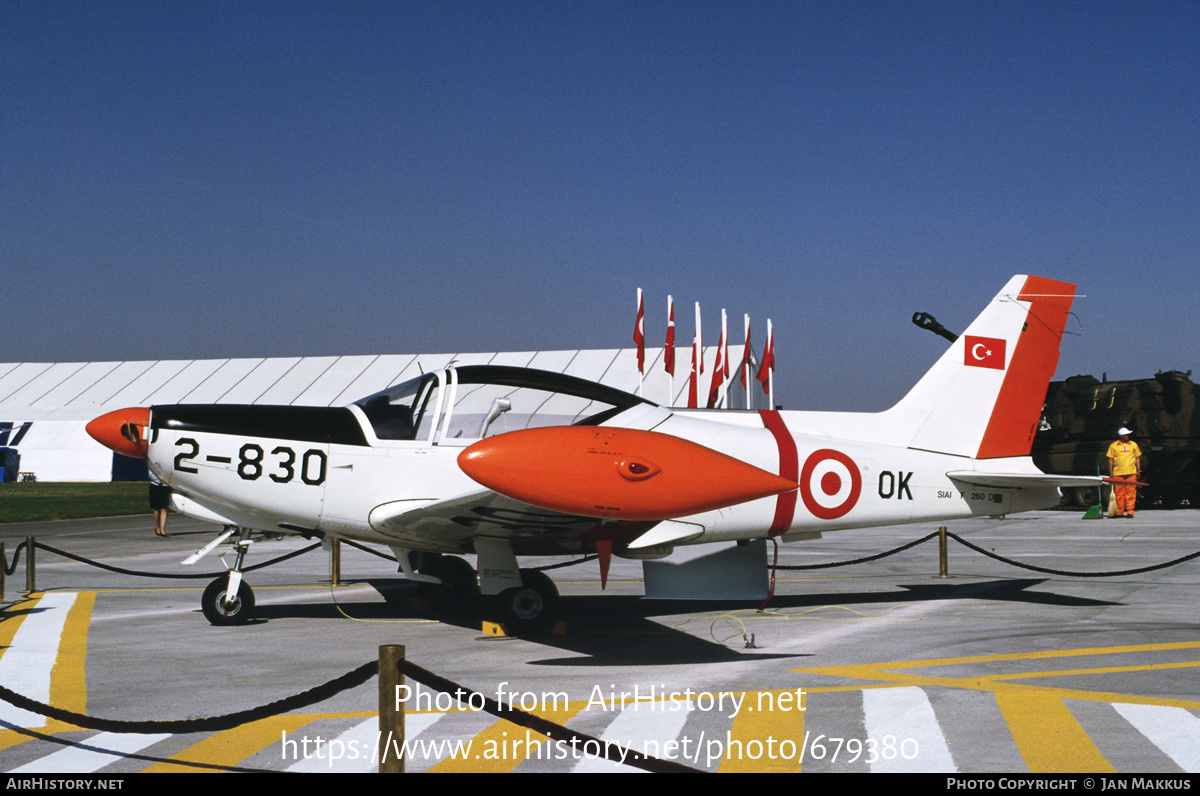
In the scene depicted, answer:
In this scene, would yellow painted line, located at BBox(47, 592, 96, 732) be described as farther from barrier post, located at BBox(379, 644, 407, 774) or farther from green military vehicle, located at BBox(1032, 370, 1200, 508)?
green military vehicle, located at BBox(1032, 370, 1200, 508)

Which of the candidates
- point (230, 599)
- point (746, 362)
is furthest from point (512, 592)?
point (746, 362)

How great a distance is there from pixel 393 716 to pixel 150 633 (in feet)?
16.5

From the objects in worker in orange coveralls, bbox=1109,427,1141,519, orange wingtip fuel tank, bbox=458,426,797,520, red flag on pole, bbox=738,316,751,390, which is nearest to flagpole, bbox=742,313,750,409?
red flag on pole, bbox=738,316,751,390

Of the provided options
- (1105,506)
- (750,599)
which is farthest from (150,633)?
(1105,506)

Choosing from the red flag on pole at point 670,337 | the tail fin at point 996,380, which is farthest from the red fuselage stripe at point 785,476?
the red flag on pole at point 670,337

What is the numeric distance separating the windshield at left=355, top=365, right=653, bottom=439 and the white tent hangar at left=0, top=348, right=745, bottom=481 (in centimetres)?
2993

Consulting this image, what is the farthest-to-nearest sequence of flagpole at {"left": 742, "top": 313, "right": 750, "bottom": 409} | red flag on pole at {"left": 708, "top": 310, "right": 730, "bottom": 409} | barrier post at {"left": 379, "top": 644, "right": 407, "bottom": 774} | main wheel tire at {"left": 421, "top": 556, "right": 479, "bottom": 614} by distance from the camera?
1. flagpole at {"left": 742, "top": 313, "right": 750, "bottom": 409}
2. red flag on pole at {"left": 708, "top": 310, "right": 730, "bottom": 409}
3. main wheel tire at {"left": 421, "top": 556, "right": 479, "bottom": 614}
4. barrier post at {"left": 379, "top": 644, "right": 407, "bottom": 774}

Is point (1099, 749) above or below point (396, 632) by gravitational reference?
above

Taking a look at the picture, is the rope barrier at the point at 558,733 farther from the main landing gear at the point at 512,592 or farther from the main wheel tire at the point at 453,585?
the main wheel tire at the point at 453,585

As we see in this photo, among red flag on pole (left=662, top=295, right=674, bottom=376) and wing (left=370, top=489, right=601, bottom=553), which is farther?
red flag on pole (left=662, top=295, right=674, bottom=376)

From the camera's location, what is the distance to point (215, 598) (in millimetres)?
7777

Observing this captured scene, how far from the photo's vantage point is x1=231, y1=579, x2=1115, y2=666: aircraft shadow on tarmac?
21.4ft
